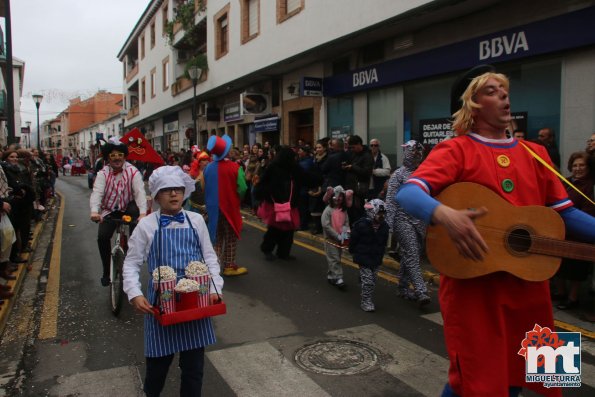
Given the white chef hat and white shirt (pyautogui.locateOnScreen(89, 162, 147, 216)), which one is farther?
white shirt (pyautogui.locateOnScreen(89, 162, 147, 216))

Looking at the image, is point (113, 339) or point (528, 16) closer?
point (113, 339)

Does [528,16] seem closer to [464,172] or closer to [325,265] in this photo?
[325,265]

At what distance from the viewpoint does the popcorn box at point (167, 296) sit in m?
2.83

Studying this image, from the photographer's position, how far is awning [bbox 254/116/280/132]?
57.3 feet

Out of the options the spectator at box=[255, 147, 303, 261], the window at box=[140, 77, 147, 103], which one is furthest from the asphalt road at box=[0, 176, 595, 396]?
the window at box=[140, 77, 147, 103]

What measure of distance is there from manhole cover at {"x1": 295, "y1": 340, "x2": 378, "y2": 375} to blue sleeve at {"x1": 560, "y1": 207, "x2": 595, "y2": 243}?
2.06 metres

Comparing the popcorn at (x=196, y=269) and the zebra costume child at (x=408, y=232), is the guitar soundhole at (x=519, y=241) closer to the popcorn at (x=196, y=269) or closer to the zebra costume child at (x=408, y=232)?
the popcorn at (x=196, y=269)

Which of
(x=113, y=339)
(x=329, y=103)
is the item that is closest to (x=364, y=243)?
(x=113, y=339)

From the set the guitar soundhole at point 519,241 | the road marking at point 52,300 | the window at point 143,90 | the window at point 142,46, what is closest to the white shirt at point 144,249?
the guitar soundhole at point 519,241

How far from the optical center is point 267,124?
59.5 ft

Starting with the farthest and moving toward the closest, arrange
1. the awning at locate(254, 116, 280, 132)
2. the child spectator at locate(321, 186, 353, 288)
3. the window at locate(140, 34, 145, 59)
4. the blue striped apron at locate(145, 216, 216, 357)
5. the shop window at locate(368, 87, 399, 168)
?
1. the window at locate(140, 34, 145, 59)
2. the awning at locate(254, 116, 280, 132)
3. the shop window at locate(368, 87, 399, 168)
4. the child spectator at locate(321, 186, 353, 288)
5. the blue striped apron at locate(145, 216, 216, 357)

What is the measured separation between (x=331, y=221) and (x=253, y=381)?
291 cm

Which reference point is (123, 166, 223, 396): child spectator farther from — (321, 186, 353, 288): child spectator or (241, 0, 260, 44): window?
(241, 0, 260, 44): window

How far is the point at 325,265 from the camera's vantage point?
25.3ft
